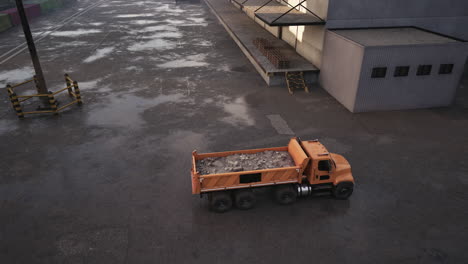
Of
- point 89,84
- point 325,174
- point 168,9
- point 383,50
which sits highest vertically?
point 383,50

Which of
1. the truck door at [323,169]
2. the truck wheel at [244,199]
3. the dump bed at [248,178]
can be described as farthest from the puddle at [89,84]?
the truck door at [323,169]

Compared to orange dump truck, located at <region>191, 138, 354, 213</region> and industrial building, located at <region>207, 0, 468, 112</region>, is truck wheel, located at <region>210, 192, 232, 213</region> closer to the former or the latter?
orange dump truck, located at <region>191, 138, 354, 213</region>

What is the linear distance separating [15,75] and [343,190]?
29.0m

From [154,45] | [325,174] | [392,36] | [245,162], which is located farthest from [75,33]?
[325,174]

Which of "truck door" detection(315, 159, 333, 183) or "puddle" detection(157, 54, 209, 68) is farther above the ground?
"truck door" detection(315, 159, 333, 183)

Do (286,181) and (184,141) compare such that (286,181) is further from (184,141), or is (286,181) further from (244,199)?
(184,141)

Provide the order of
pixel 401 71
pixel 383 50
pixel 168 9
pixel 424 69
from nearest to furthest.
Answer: pixel 383 50 < pixel 401 71 < pixel 424 69 < pixel 168 9

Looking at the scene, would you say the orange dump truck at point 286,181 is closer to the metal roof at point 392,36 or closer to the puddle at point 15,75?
the metal roof at point 392,36

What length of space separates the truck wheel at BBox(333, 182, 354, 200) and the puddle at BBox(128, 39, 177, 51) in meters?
28.9

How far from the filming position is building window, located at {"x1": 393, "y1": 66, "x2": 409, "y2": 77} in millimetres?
19906

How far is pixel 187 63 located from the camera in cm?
3081

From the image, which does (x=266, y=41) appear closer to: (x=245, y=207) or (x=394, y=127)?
(x=394, y=127)

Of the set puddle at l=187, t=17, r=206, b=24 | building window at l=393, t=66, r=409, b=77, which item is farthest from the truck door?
puddle at l=187, t=17, r=206, b=24

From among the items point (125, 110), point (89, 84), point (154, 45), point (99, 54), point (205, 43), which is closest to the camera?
point (125, 110)
